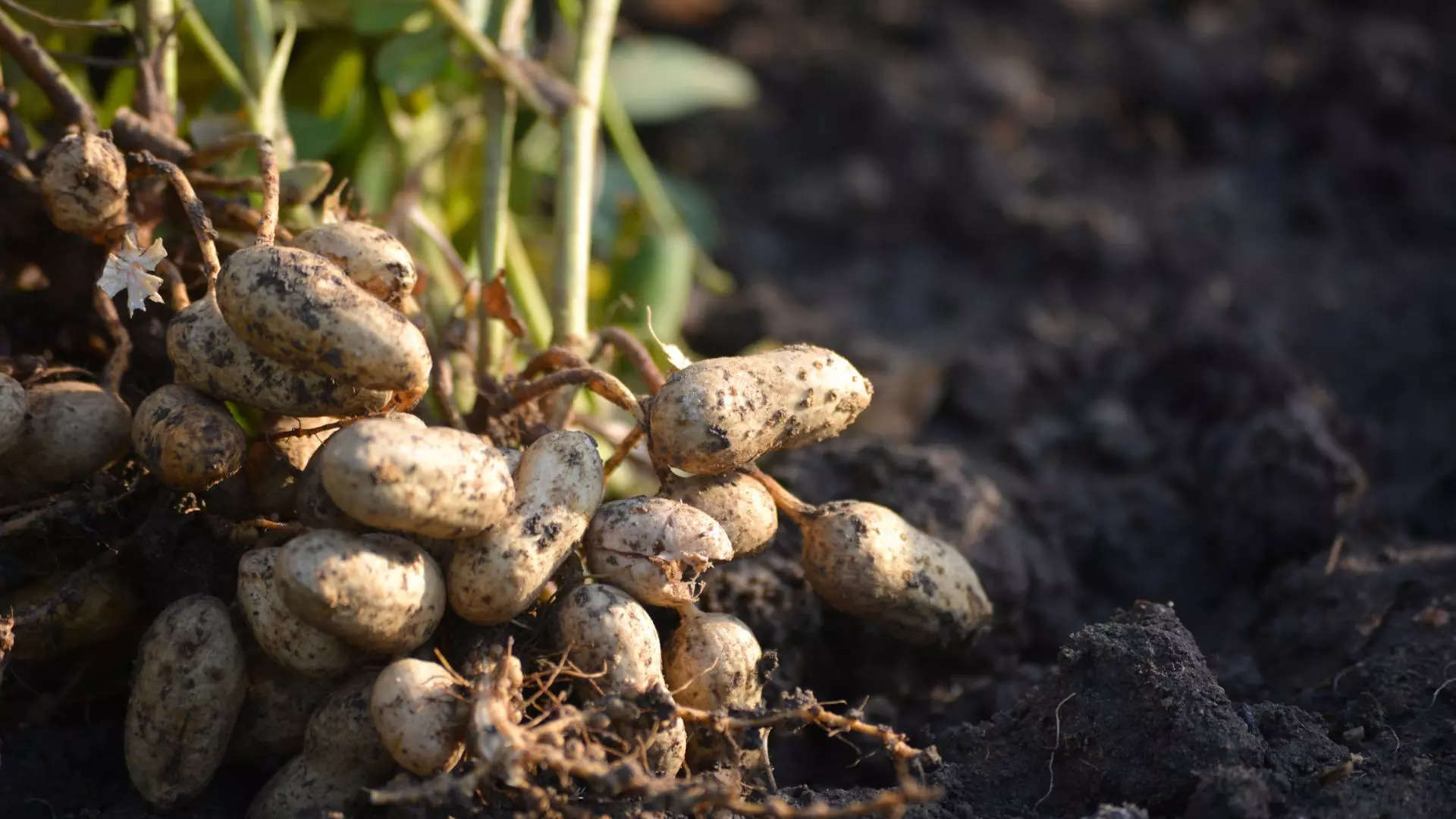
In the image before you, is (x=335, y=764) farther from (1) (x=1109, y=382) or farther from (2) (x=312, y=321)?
Answer: (1) (x=1109, y=382)

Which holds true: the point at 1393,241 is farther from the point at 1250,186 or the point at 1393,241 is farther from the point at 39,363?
the point at 39,363

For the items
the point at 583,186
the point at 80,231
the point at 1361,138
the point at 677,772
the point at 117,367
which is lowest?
the point at 677,772

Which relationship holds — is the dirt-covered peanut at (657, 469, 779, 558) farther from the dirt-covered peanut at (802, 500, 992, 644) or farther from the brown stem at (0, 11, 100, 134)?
the brown stem at (0, 11, 100, 134)

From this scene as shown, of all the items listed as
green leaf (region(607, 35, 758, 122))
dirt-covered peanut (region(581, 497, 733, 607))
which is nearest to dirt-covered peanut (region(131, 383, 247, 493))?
dirt-covered peanut (region(581, 497, 733, 607))

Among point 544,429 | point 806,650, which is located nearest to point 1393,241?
point 806,650

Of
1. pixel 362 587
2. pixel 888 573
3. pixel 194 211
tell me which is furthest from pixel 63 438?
pixel 888 573
